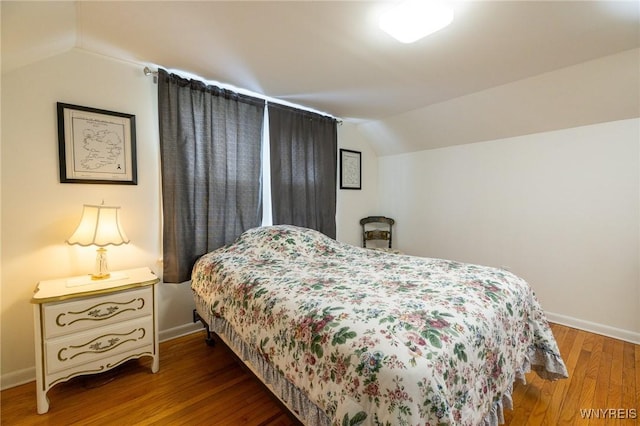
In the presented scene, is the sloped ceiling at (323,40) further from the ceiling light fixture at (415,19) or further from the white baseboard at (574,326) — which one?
the white baseboard at (574,326)

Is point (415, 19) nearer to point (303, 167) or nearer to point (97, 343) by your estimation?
point (303, 167)

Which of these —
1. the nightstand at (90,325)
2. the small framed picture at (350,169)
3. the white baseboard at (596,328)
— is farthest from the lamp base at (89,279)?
the white baseboard at (596,328)

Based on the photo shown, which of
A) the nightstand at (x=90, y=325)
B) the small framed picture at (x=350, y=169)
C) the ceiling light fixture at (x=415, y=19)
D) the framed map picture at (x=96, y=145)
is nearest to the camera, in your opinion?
the ceiling light fixture at (x=415, y=19)

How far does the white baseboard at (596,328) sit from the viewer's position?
7.33 ft

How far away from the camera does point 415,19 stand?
4.83 ft

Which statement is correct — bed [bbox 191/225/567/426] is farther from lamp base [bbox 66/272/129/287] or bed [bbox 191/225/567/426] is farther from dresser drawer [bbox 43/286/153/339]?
lamp base [bbox 66/272/129/287]

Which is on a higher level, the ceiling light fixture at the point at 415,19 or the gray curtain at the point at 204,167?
the ceiling light fixture at the point at 415,19

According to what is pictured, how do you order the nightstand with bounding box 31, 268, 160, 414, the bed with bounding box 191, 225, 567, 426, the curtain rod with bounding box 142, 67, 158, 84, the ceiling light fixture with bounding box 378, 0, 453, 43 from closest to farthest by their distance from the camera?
1. the bed with bounding box 191, 225, 567, 426
2. the ceiling light fixture with bounding box 378, 0, 453, 43
3. the nightstand with bounding box 31, 268, 160, 414
4. the curtain rod with bounding box 142, 67, 158, 84

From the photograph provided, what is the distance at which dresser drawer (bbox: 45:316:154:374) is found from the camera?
1550mm

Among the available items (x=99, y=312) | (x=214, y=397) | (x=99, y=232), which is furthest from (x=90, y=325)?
(x=214, y=397)

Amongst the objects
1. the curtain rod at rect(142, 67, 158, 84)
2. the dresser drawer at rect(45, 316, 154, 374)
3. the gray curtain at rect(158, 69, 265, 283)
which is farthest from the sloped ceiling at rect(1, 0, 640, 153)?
the dresser drawer at rect(45, 316, 154, 374)

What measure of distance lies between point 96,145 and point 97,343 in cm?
133

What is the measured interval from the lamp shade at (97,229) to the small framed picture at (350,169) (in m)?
2.46

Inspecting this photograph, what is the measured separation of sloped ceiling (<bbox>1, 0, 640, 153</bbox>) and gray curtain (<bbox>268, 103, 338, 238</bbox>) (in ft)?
1.83
